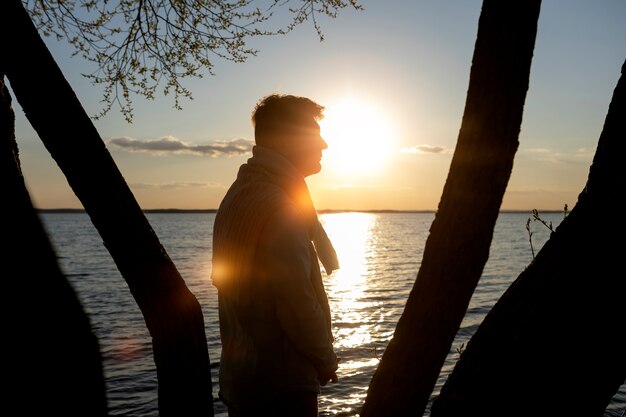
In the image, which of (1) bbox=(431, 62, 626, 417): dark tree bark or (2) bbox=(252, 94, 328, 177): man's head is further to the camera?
(2) bbox=(252, 94, 328, 177): man's head

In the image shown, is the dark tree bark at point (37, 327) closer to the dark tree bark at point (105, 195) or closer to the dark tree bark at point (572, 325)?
the dark tree bark at point (105, 195)

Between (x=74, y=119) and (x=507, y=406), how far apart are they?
241 cm

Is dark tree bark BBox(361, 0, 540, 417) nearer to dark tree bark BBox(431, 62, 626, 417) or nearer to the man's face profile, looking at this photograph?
dark tree bark BBox(431, 62, 626, 417)

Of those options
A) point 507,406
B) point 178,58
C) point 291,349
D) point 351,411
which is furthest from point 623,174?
point 351,411

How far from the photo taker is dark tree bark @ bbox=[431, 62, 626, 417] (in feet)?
4.92

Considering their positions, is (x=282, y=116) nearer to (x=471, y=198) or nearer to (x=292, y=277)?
(x=292, y=277)

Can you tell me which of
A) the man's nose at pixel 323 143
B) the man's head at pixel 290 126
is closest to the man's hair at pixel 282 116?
the man's head at pixel 290 126

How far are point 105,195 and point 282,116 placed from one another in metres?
1.04

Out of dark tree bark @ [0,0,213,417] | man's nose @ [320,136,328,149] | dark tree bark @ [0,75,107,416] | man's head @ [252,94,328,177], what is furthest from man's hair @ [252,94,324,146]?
dark tree bark @ [0,75,107,416]

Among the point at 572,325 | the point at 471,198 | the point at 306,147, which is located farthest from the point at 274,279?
the point at 572,325

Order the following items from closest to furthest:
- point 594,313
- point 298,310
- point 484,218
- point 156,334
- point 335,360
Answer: point 594,313 < point 484,218 < point 298,310 < point 335,360 < point 156,334

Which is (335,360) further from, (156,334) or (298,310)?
(156,334)

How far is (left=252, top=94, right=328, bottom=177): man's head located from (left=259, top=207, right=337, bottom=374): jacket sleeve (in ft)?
1.30

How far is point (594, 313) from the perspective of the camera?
149 cm
